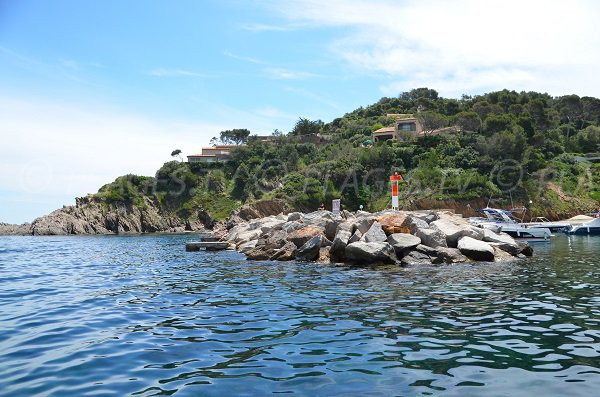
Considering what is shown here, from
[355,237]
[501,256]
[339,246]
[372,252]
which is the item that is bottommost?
[501,256]

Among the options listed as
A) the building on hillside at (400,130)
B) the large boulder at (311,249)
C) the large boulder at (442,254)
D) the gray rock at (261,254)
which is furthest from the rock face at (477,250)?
the building on hillside at (400,130)

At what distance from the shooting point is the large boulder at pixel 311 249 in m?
26.8

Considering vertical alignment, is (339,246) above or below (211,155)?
below

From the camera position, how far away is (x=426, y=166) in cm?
8588

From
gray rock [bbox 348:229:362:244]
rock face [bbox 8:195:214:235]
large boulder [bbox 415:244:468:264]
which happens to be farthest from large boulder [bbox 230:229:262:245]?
rock face [bbox 8:195:214:235]

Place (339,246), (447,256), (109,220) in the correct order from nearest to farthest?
(447,256), (339,246), (109,220)

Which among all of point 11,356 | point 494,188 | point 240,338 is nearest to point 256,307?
point 240,338

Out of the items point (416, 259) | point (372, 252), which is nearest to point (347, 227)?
point (372, 252)

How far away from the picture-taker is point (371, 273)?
20.7 metres

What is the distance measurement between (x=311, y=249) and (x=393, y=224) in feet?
16.7

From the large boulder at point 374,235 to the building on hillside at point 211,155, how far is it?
99.6 meters

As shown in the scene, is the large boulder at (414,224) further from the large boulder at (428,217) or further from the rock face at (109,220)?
the rock face at (109,220)

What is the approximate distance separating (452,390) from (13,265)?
29887 mm

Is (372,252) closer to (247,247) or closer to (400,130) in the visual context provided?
(247,247)
